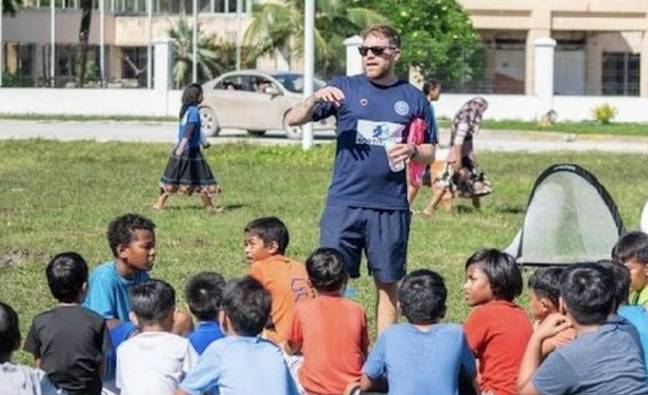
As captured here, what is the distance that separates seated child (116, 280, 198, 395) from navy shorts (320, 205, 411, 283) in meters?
2.51

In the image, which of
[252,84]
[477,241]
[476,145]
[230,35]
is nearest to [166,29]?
[230,35]

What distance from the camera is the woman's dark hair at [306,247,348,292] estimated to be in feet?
29.0

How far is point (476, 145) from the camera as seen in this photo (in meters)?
32.6

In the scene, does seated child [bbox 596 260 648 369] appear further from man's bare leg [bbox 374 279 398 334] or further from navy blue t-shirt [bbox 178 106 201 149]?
navy blue t-shirt [bbox 178 106 201 149]

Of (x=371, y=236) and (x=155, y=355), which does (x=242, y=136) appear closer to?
(x=371, y=236)

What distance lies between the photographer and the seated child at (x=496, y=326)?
330 inches

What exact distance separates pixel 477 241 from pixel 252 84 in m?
20.7

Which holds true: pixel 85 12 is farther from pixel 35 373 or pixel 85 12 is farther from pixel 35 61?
pixel 35 373

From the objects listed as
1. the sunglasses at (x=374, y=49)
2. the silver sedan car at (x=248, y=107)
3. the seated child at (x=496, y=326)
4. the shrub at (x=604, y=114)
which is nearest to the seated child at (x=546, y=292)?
the seated child at (x=496, y=326)

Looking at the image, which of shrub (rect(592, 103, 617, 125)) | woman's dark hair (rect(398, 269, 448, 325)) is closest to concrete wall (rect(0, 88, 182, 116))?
shrub (rect(592, 103, 617, 125))

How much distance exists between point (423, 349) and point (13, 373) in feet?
6.05

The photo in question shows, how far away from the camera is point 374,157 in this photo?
34.0 feet

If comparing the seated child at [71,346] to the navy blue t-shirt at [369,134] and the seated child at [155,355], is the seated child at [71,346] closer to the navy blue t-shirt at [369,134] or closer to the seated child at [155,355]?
the seated child at [155,355]

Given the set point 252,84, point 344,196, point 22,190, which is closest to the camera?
point 344,196
